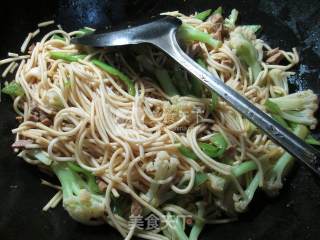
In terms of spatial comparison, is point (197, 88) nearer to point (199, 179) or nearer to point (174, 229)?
point (199, 179)

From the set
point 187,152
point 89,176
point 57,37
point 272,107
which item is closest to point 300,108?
point 272,107

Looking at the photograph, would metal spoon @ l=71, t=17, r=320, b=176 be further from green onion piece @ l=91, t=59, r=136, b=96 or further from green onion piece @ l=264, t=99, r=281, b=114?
green onion piece @ l=264, t=99, r=281, b=114

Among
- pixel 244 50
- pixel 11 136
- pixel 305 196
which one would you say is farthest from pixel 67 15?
pixel 305 196

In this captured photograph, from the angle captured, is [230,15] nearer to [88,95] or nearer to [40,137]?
[88,95]

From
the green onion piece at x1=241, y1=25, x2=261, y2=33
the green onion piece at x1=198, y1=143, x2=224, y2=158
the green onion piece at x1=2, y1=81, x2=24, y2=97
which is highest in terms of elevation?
the green onion piece at x1=2, y1=81, x2=24, y2=97

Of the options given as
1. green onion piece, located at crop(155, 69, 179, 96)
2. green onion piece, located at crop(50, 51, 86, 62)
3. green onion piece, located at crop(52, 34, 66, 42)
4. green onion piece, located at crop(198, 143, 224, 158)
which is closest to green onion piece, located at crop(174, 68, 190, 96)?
green onion piece, located at crop(155, 69, 179, 96)

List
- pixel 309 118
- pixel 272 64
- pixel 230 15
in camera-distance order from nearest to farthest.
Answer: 1. pixel 309 118
2. pixel 272 64
3. pixel 230 15
